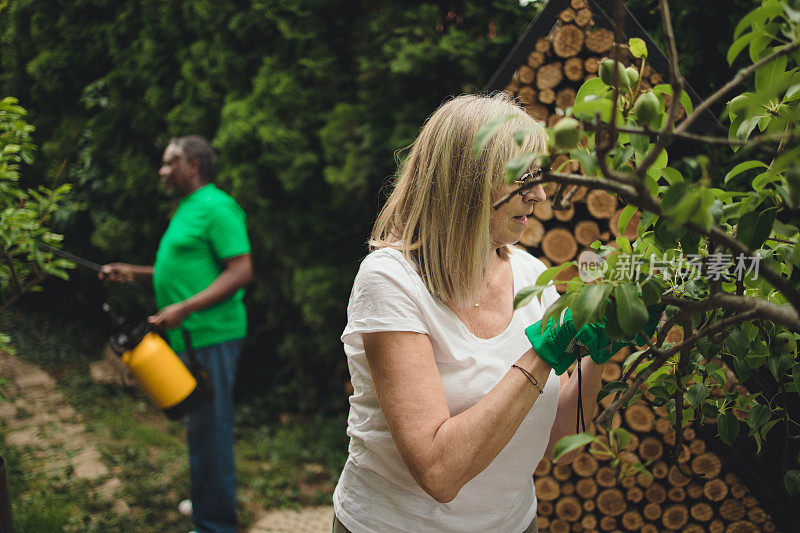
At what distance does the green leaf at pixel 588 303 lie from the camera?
0.73 m

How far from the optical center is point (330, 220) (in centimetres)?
367

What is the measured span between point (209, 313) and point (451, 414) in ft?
5.86

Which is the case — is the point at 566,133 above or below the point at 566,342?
above

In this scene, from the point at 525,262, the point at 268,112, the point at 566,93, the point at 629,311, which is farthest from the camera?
the point at 268,112

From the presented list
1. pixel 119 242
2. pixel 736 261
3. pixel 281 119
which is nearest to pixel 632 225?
pixel 736 261

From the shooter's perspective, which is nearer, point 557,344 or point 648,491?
point 557,344

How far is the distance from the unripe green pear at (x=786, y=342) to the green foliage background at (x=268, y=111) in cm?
164

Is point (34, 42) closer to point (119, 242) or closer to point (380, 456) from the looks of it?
point (119, 242)

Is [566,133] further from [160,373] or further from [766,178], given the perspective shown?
[160,373]

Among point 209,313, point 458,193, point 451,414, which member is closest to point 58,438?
point 209,313

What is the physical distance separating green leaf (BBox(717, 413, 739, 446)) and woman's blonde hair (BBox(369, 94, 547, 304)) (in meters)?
0.52

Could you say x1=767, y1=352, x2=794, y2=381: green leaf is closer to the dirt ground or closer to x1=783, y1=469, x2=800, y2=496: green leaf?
x1=783, y1=469, x2=800, y2=496: green leaf

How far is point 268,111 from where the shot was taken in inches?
141

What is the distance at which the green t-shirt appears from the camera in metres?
2.64
